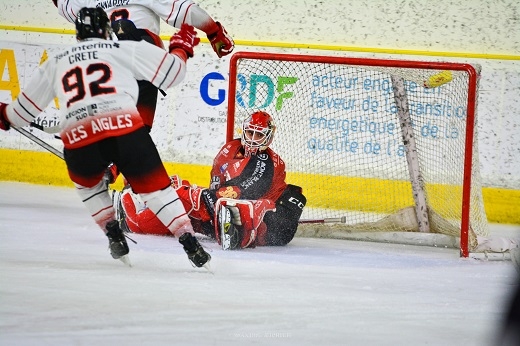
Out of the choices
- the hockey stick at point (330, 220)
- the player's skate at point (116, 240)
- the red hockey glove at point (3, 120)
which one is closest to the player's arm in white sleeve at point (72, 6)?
the red hockey glove at point (3, 120)

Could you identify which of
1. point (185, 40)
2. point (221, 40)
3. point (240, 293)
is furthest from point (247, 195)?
point (240, 293)

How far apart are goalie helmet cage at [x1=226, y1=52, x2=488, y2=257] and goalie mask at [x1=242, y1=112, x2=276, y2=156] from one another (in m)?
0.36

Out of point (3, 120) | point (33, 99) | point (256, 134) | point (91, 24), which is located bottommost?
point (256, 134)

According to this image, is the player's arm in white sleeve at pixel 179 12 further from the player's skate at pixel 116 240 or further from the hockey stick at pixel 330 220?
the player's skate at pixel 116 240

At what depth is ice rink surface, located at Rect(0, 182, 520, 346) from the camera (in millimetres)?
2828

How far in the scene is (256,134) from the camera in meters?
4.85

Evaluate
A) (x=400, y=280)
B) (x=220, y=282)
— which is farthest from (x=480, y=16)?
(x=220, y=282)

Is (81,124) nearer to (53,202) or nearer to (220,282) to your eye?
(220,282)

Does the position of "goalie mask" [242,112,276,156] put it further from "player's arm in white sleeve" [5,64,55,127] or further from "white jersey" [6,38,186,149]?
"player's arm in white sleeve" [5,64,55,127]

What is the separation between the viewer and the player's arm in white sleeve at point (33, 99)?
146 inches

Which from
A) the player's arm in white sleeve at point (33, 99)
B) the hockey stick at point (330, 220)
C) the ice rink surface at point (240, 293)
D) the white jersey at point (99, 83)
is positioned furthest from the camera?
the hockey stick at point (330, 220)

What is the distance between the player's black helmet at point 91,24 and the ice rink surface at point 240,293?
91 centimetres

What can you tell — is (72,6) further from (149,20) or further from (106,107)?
(106,107)

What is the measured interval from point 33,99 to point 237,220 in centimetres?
122
